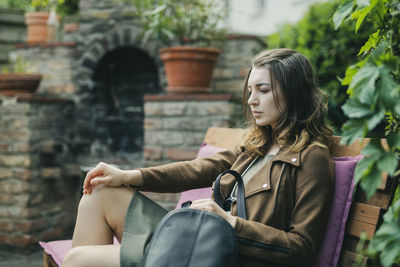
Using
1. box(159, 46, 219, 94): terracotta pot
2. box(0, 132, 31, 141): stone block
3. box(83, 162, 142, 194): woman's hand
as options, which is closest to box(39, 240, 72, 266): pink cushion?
box(83, 162, 142, 194): woman's hand

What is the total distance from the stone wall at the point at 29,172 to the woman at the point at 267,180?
89.6 inches

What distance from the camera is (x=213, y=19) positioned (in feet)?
11.6

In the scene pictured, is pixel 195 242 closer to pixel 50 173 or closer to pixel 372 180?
pixel 372 180

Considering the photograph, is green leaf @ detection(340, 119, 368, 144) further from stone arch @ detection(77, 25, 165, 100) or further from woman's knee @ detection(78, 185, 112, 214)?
stone arch @ detection(77, 25, 165, 100)

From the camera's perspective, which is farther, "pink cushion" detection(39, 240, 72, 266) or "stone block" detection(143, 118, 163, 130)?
"stone block" detection(143, 118, 163, 130)

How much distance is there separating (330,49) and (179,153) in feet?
4.47

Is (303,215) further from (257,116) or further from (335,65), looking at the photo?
(335,65)

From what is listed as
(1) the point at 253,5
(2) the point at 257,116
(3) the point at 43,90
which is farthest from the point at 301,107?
(1) the point at 253,5

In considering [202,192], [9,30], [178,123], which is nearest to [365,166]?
[202,192]

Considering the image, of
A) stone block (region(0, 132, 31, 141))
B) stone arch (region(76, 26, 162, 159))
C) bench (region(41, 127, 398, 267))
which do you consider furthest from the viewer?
stone arch (region(76, 26, 162, 159))

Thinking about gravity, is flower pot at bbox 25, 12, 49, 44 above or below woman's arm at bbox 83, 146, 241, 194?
above

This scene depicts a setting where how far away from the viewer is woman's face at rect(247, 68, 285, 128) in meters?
1.67

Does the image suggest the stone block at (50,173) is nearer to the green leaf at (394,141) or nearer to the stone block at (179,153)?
the stone block at (179,153)

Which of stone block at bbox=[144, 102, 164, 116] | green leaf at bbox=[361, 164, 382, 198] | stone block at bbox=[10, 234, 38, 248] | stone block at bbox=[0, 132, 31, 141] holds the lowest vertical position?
stone block at bbox=[10, 234, 38, 248]
